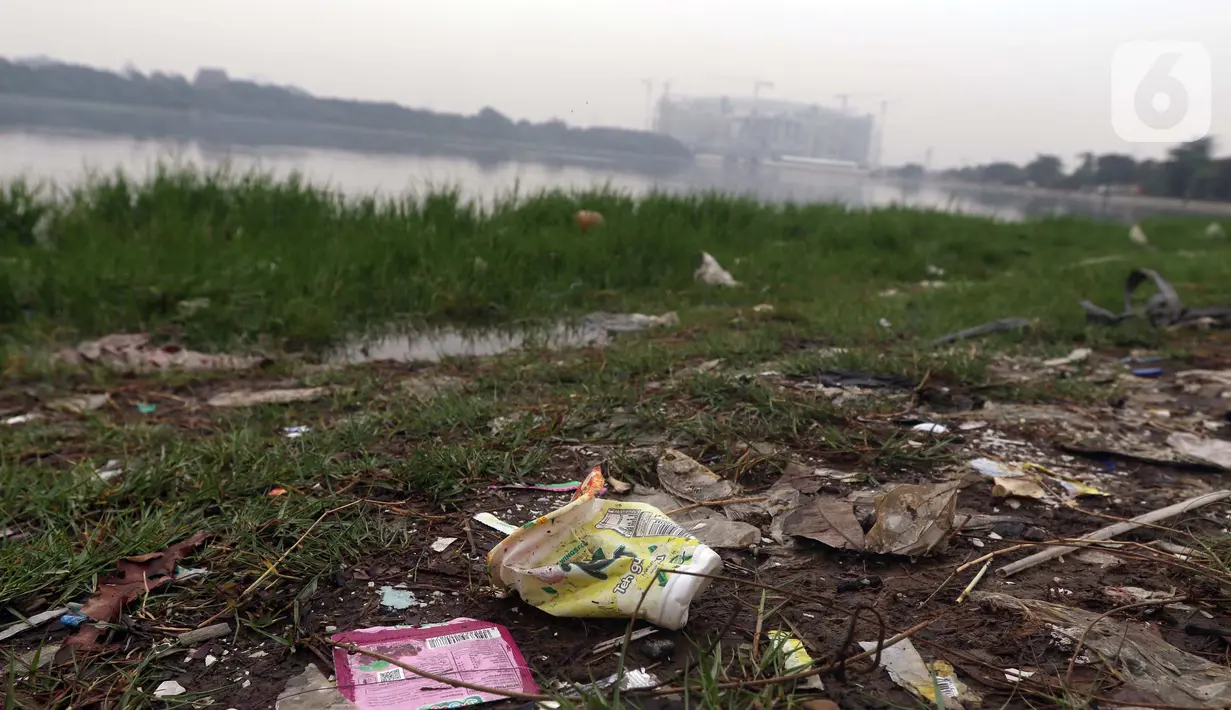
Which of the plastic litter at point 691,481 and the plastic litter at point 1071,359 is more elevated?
the plastic litter at point 1071,359

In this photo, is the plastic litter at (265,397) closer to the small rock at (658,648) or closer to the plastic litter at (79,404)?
the plastic litter at (79,404)

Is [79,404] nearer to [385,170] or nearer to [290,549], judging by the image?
[290,549]

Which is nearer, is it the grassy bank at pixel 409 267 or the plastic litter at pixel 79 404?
the plastic litter at pixel 79 404

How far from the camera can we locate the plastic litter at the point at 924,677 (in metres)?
1.12

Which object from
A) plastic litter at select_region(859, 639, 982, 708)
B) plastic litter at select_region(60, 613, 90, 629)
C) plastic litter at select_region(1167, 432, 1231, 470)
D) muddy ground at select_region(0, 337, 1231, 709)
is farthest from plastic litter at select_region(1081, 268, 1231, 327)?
plastic litter at select_region(60, 613, 90, 629)

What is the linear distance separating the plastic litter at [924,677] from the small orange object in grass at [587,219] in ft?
16.2

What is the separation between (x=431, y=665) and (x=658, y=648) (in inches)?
14.1

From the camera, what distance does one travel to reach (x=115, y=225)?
15.9 ft

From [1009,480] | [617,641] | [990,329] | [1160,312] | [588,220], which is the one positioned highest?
[588,220]

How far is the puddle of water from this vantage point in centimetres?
364

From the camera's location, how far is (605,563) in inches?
51.7

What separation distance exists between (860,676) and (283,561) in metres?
1.05

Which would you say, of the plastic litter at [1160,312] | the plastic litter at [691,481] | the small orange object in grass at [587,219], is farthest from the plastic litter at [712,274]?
the plastic litter at [691,481]

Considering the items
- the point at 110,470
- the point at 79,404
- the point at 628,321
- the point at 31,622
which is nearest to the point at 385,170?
the point at 628,321
